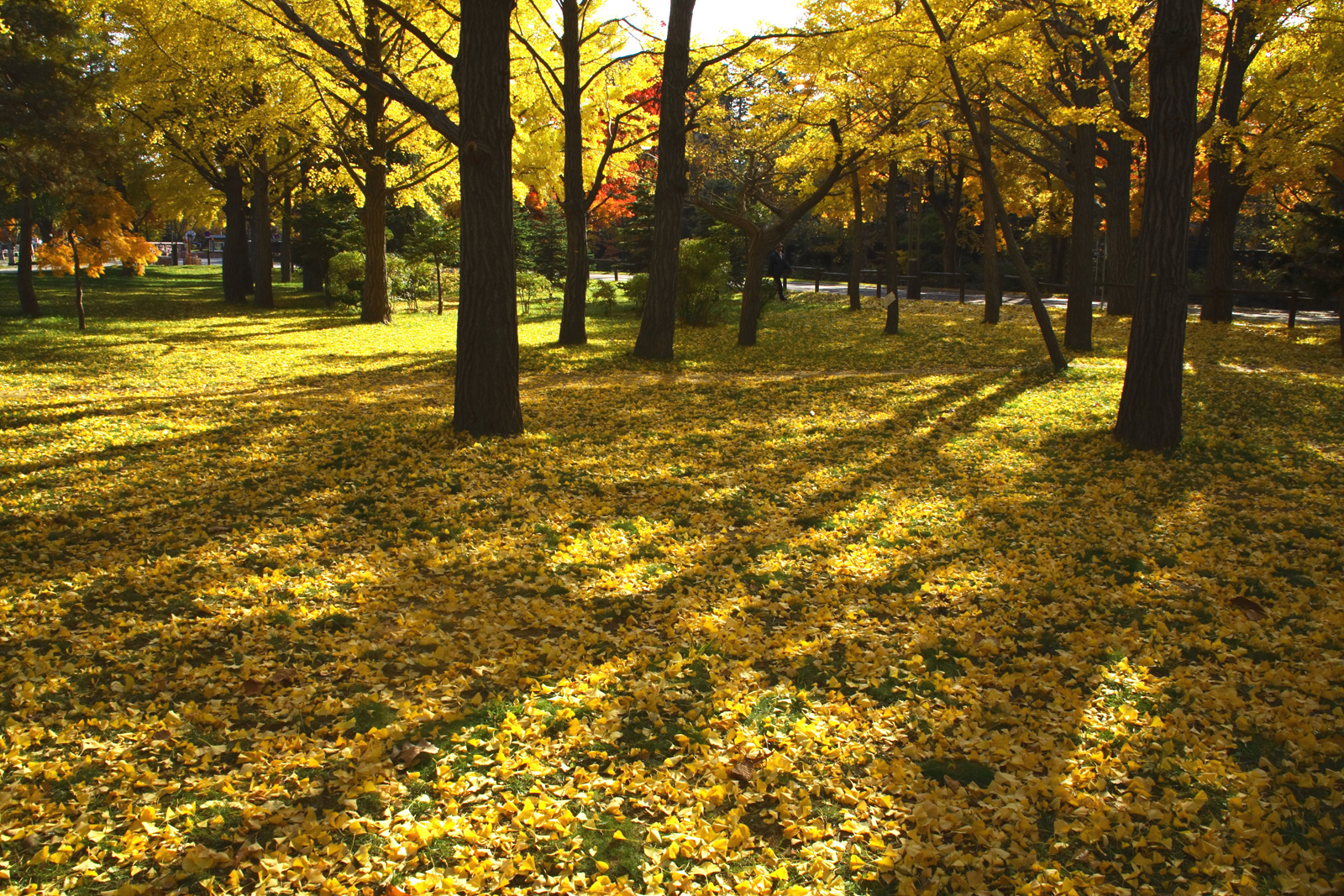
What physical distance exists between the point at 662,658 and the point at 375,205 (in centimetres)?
1792

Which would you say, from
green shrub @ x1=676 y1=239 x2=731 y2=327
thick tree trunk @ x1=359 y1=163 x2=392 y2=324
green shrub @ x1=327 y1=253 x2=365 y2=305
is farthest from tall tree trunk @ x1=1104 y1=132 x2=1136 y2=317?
green shrub @ x1=327 y1=253 x2=365 y2=305

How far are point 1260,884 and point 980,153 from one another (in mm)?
10438

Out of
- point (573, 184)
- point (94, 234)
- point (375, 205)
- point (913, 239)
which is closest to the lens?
point (573, 184)

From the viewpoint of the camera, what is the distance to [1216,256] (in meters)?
18.9

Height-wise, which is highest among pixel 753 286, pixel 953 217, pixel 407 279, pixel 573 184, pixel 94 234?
pixel 953 217

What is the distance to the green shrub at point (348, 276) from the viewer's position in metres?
23.0

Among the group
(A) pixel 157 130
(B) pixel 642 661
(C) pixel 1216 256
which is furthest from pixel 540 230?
(B) pixel 642 661

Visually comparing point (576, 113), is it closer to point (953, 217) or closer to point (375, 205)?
point (375, 205)

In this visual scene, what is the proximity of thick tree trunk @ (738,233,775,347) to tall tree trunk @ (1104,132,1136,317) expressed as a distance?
884 centimetres

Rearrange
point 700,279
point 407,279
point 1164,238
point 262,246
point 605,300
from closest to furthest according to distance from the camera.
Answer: point 1164,238, point 700,279, point 262,246, point 407,279, point 605,300

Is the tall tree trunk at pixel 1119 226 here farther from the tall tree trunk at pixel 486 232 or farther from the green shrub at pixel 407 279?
the green shrub at pixel 407 279

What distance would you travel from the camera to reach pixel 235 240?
25078mm

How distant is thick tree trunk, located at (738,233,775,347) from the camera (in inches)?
610

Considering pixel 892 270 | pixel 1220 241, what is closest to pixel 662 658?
pixel 892 270
